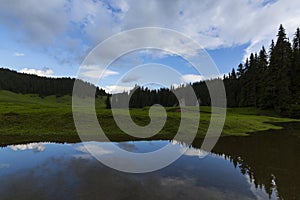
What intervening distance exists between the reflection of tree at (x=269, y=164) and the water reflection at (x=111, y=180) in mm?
417

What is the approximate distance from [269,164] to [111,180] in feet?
31.3

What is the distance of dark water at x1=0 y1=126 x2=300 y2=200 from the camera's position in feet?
27.5

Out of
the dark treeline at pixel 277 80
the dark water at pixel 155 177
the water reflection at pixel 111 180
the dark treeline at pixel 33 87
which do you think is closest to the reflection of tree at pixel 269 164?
the dark water at pixel 155 177

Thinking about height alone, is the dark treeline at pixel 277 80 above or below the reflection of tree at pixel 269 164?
above

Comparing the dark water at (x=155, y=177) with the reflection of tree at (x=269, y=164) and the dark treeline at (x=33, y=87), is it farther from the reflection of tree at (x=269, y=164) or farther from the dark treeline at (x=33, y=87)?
the dark treeline at (x=33, y=87)

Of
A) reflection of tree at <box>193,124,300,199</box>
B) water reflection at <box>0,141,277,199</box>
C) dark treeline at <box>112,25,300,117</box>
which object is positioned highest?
dark treeline at <box>112,25,300,117</box>

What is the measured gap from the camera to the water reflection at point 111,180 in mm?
8305

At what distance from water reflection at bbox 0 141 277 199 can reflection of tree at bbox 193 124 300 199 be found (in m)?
0.42

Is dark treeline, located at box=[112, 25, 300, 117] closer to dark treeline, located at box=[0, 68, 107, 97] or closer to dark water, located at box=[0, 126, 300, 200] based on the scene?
dark water, located at box=[0, 126, 300, 200]

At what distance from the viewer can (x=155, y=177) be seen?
1053cm

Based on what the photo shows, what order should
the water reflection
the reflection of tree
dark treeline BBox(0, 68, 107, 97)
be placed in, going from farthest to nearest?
dark treeline BBox(0, 68, 107, 97)
the reflection of tree
the water reflection

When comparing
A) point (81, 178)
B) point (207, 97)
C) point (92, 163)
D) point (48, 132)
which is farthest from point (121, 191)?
point (207, 97)

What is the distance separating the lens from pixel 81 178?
10.0m

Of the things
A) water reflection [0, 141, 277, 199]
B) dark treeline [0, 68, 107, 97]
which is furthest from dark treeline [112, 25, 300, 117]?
dark treeline [0, 68, 107, 97]
